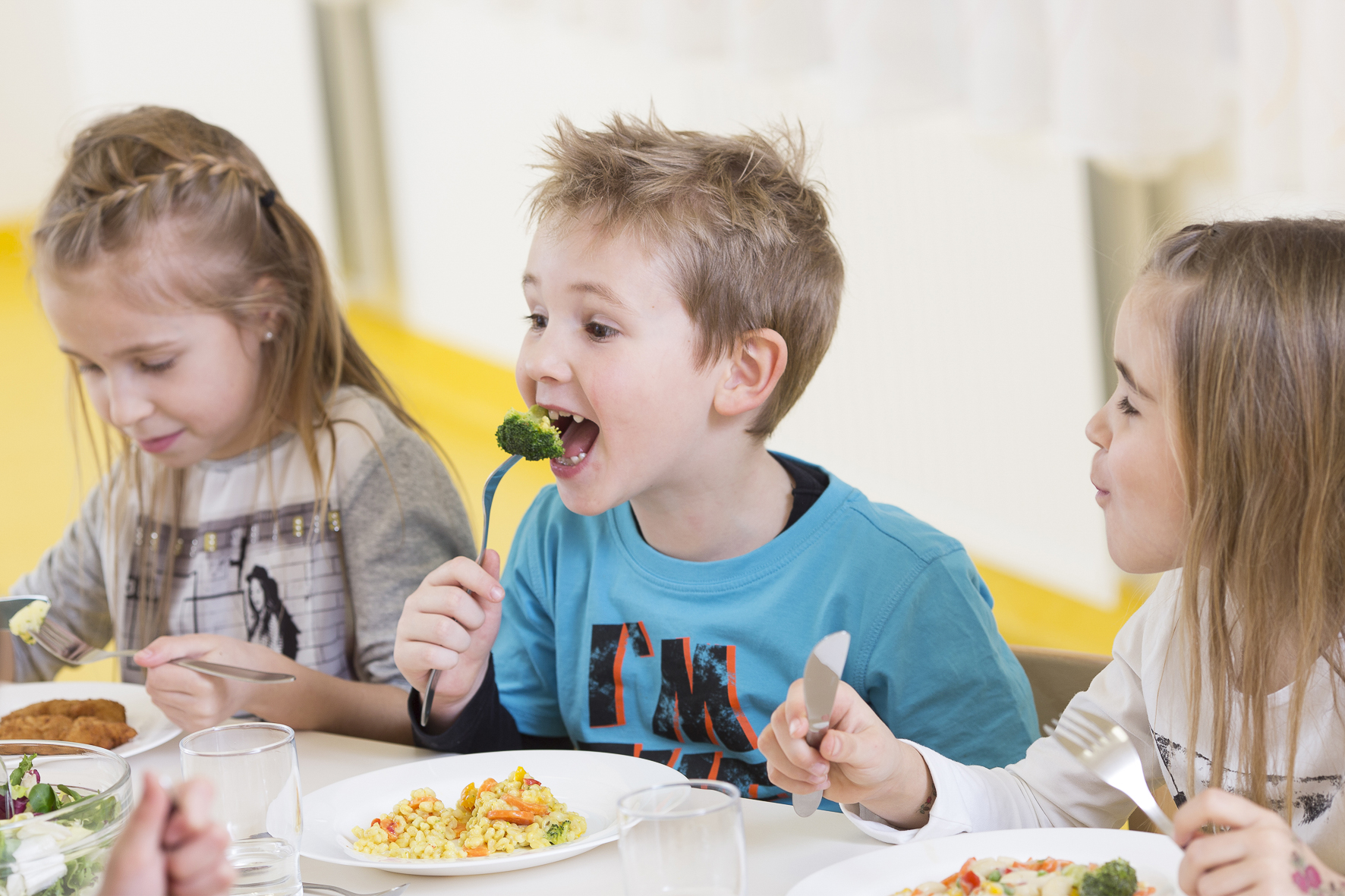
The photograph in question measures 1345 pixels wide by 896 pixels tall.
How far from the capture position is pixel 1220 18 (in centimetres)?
230

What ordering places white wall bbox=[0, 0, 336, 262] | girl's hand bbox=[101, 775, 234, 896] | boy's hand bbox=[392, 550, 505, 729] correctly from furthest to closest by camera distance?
white wall bbox=[0, 0, 336, 262]
boy's hand bbox=[392, 550, 505, 729]
girl's hand bbox=[101, 775, 234, 896]

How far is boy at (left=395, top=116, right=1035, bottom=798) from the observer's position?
1.28 meters

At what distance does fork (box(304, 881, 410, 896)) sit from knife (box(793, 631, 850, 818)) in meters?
0.31

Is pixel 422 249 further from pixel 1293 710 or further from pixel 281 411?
pixel 1293 710

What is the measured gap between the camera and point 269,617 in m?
1.69

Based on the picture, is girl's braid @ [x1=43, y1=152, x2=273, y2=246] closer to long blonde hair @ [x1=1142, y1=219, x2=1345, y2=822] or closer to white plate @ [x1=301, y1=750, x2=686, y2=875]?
white plate @ [x1=301, y1=750, x2=686, y2=875]

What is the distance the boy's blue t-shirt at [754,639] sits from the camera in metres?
1.28

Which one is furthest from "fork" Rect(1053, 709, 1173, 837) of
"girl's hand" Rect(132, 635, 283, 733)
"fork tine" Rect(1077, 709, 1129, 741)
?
"girl's hand" Rect(132, 635, 283, 733)

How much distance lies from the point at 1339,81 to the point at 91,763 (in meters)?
1.88

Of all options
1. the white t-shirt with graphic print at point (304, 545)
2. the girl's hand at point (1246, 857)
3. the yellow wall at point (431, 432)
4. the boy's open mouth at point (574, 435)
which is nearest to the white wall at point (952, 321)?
the yellow wall at point (431, 432)

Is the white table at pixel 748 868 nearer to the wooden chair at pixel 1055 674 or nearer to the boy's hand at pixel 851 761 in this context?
the boy's hand at pixel 851 761

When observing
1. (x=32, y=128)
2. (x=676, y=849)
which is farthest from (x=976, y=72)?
(x=32, y=128)

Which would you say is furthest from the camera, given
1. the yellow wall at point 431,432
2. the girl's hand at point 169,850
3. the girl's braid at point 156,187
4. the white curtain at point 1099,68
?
the yellow wall at point 431,432

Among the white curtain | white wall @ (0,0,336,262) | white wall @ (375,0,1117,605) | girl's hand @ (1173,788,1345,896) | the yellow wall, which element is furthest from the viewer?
white wall @ (0,0,336,262)
